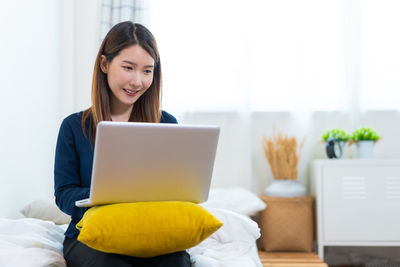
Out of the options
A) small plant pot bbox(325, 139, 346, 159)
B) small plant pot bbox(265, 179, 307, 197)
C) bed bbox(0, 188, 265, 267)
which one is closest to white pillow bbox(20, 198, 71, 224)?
bed bbox(0, 188, 265, 267)

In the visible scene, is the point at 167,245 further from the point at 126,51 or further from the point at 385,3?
the point at 385,3

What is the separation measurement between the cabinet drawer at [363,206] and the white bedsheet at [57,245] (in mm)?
1068

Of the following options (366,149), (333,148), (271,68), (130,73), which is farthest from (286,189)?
(130,73)

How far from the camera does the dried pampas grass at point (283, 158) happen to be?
280cm

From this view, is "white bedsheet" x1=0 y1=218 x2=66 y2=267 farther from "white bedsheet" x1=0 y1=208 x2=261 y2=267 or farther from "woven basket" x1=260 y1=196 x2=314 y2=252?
"woven basket" x1=260 y1=196 x2=314 y2=252

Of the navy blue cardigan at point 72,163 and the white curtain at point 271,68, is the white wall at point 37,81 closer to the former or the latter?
the white curtain at point 271,68

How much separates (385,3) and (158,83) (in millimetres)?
2160

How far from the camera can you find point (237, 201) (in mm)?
2520

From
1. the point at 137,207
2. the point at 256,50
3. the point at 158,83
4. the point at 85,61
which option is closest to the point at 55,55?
the point at 85,61

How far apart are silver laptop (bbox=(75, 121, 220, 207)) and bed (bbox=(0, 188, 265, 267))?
0.26 metres

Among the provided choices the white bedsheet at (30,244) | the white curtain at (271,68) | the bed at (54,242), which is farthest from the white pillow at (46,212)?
the white curtain at (271,68)

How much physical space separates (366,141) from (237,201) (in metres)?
0.91

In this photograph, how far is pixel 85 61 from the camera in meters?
3.09

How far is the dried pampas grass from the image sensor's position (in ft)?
9.20
